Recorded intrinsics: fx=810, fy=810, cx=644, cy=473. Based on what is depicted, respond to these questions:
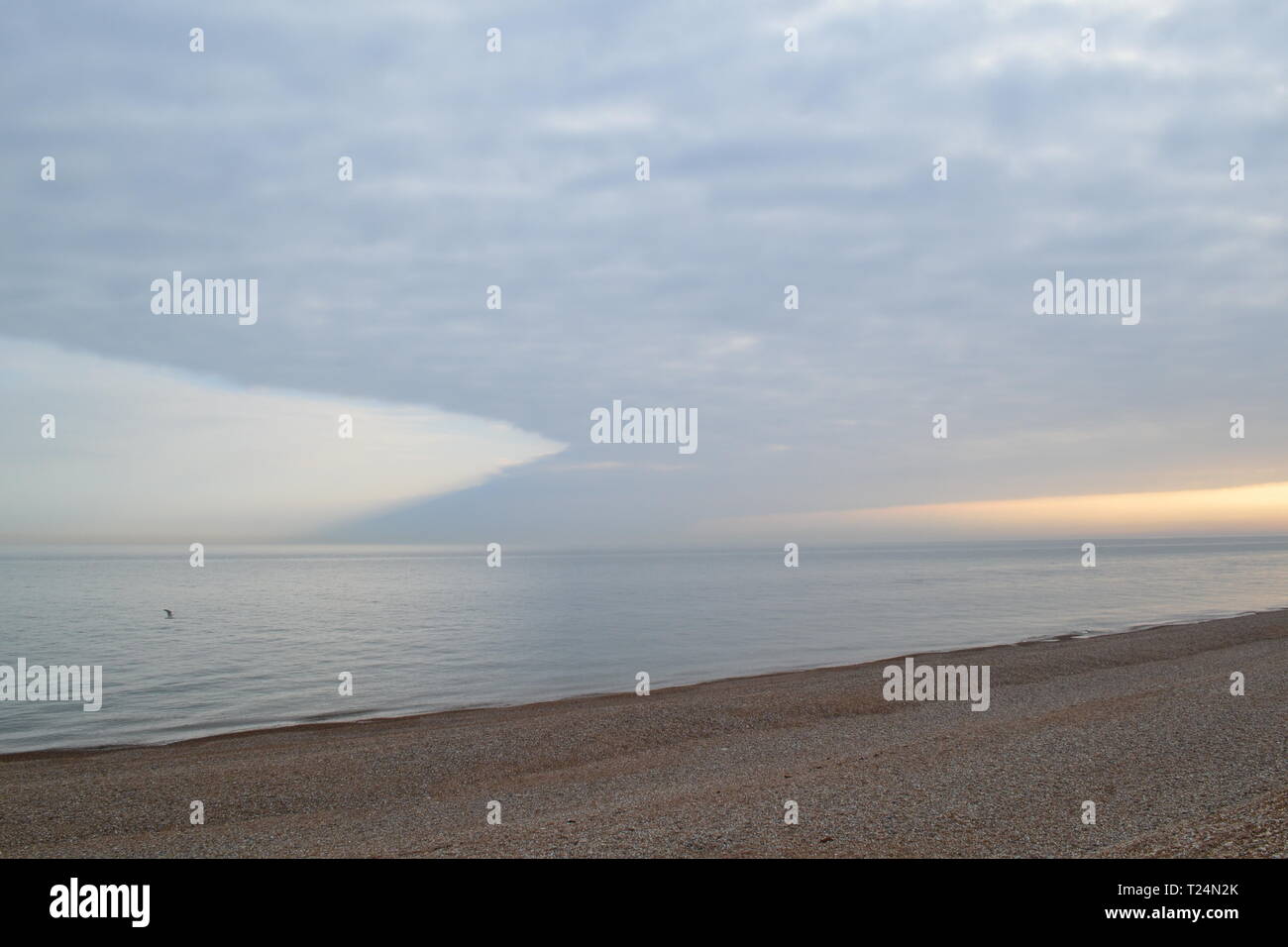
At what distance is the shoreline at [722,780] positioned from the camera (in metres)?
10.0

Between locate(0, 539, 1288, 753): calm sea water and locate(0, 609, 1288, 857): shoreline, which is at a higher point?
locate(0, 539, 1288, 753): calm sea water

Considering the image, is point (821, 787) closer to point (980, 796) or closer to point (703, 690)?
point (980, 796)

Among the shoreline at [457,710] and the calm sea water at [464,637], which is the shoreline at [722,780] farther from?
the calm sea water at [464,637]

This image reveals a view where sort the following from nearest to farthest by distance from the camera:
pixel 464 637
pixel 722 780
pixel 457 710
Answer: pixel 722 780 < pixel 457 710 < pixel 464 637

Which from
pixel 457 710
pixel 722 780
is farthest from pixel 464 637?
pixel 722 780

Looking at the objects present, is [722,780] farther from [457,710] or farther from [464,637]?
[464,637]

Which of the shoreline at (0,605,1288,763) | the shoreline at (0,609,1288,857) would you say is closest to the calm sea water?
the shoreline at (0,605,1288,763)

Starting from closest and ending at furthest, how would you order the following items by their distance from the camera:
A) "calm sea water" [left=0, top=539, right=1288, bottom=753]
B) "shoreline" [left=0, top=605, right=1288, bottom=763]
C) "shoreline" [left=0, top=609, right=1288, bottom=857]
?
"shoreline" [left=0, top=609, right=1288, bottom=857], "shoreline" [left=0, top=605, right=1288, bottom=763], "calm sea water" [left=0, top=539, right=1288, bottom=753]

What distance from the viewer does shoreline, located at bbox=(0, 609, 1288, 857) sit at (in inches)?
395

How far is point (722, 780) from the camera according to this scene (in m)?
14.3

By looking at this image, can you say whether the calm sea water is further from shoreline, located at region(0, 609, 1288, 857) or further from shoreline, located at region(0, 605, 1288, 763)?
shoreline, located at region(0, 609, 1288, 857)

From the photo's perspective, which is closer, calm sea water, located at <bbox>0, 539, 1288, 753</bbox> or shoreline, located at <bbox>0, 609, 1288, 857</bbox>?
shoreline, located at <bbox>0, 609, 1288, 857</bbox>
